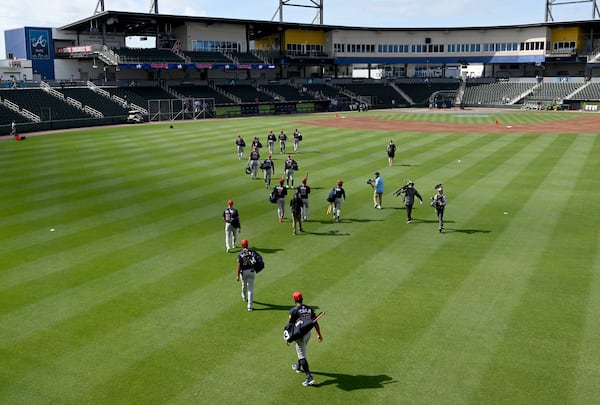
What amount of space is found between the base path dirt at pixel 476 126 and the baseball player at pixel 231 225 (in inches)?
1655

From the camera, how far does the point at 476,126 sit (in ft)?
206

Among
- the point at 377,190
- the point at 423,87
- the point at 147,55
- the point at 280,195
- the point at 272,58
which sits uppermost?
the point at 272,58

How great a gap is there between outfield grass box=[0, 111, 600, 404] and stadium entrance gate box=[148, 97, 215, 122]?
46.4 meters

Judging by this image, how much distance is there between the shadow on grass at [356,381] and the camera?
11.1m

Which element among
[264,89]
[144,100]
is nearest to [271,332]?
[144,100]

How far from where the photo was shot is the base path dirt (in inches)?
2280

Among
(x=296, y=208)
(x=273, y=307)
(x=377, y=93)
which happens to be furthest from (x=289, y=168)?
(x=377, y=93)

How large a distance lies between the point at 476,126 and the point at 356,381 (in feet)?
184

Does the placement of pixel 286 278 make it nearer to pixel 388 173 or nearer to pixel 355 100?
pixel 388 173

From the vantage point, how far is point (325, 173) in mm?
34875

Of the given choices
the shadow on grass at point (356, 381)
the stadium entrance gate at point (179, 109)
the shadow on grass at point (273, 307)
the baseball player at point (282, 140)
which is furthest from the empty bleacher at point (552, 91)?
the shadow on grass at point (356, 381)

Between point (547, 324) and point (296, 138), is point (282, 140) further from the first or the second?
point (547, 324)

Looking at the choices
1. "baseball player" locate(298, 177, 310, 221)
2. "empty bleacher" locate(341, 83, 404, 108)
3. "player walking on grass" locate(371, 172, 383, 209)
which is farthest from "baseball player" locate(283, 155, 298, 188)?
"empty bleacher" locate(341, 83, 404, 108)

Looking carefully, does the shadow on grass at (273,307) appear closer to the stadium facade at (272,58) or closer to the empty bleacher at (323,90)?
the stadium facade at (272,58)
